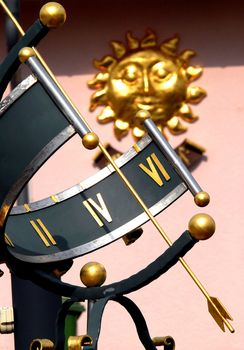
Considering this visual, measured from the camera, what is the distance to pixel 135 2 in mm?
8219

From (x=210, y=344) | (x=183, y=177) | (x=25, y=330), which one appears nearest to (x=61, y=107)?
(x=183, y=177)

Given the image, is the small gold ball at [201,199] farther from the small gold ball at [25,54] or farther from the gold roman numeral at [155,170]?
the small gold ball at [25,54]

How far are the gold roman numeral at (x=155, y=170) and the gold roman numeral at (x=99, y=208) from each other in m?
0.17

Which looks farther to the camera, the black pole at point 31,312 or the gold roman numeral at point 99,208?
the black pole at point 31,312

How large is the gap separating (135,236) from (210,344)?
1.70 meters

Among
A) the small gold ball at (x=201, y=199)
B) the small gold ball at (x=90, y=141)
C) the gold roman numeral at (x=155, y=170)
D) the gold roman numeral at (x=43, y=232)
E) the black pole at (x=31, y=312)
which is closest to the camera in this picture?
the small gold ball at (x=90, y=141)

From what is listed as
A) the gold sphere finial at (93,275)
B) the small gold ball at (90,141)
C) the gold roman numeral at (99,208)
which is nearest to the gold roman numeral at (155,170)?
the gold roman numeral at (99,208)

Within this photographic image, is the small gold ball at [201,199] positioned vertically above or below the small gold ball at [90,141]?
below

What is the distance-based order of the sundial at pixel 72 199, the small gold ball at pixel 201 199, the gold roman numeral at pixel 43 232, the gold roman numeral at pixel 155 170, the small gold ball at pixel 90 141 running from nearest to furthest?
1. the small gold ball at pixel 90 141
2. the sundial at pixel 72 199
3. the small gold ball at pixel 201 199
4. the gold roman numeral at pixel 155 170
5. the gold roman numeral at pixel 43 232

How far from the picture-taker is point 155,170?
598 cm

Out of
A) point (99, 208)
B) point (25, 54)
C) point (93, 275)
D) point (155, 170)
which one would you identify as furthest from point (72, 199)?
point (25, 54)

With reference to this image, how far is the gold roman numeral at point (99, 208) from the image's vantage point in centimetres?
607

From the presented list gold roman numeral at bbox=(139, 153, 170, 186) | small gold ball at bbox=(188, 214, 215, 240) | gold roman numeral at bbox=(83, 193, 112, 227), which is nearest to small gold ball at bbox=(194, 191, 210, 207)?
small gold ball at bbox=(188, 214, 215, 240)

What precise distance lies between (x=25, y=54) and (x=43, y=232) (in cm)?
83
